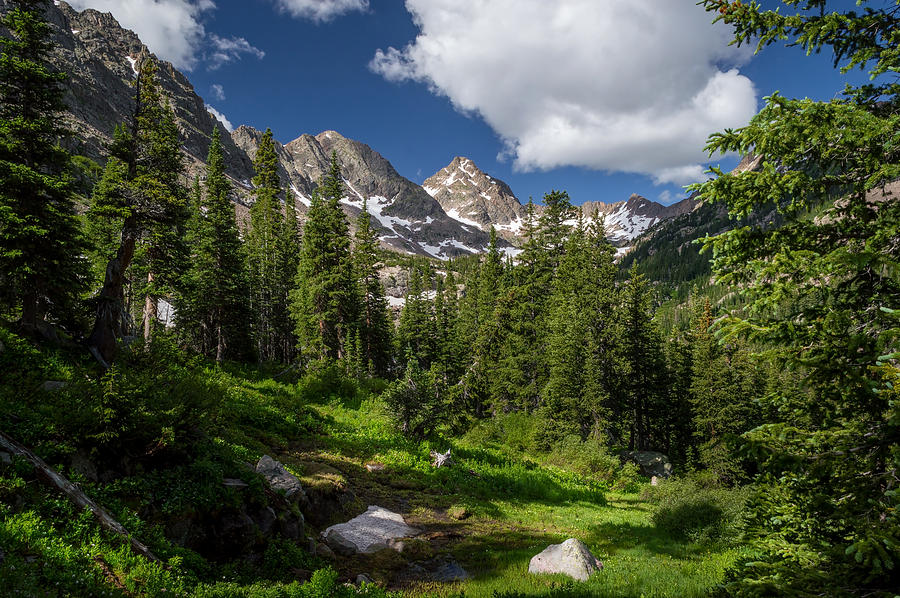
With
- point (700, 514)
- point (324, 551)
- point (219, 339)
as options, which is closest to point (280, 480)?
point (324, 551)

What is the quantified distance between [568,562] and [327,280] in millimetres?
27416

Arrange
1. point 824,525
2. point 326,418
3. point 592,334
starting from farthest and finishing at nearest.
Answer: point 592,334, point 326,418, point 824,525

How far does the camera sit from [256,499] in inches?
340

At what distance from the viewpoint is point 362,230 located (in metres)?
38.5

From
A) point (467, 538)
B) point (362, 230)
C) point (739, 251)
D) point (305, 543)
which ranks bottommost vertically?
point (467, 538)

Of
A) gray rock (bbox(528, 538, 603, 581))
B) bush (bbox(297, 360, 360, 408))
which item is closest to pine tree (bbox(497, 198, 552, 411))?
bush (bbox(297, 360, 360, 408))

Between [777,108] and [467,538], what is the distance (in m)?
12.5

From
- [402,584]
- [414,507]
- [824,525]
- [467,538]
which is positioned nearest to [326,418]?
[414,507]

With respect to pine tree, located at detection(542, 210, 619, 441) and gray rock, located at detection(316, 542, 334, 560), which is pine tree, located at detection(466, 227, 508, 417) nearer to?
pine tree, located at detection(542, 210, 619, 441)

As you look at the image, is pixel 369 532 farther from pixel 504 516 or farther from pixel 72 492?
pixel 72 492

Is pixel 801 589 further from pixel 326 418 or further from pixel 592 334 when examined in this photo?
pixel 592 334

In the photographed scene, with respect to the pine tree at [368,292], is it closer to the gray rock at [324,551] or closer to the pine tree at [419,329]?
the pine tree at [419,329]

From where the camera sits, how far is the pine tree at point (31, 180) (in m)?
12.9

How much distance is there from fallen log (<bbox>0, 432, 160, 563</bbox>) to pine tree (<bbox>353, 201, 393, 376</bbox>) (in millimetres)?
30387
